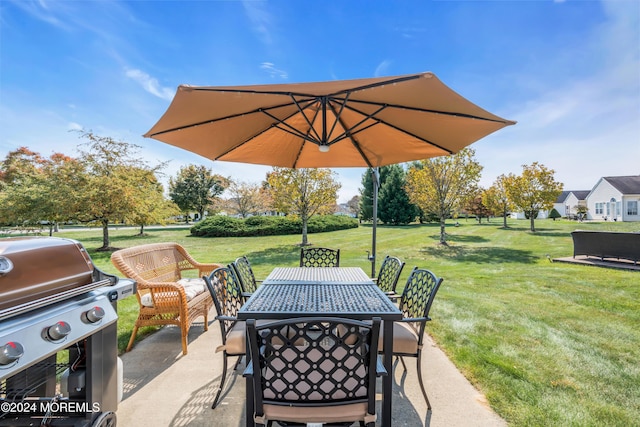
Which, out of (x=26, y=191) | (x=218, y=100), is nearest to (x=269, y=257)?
(x=218, y=100)

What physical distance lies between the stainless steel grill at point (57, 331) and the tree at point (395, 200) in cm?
2715

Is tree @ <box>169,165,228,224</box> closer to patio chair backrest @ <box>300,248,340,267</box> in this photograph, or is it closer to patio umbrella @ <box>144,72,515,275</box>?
patio chair backrest @ <box>300,248,340,267</box>

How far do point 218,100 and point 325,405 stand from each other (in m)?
2.34

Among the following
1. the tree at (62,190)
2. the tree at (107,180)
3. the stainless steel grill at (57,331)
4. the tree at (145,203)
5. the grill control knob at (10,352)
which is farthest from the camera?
the tree at (145,203)

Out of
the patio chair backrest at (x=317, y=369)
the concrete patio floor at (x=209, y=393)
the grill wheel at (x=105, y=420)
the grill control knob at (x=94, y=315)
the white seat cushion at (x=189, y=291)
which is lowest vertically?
the concrete patio floor at (x=209, y=393)

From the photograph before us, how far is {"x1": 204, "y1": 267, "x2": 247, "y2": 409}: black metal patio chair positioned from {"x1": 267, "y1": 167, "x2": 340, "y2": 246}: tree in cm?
986

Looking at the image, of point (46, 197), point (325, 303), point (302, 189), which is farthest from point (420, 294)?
point (46, 197)

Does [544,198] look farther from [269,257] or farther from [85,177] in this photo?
[85,177]

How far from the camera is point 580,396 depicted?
2.30m

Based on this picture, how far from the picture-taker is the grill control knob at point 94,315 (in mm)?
1396

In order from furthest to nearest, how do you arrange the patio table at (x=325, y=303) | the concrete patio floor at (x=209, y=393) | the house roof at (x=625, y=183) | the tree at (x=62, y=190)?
1. the house roof at (x=625, y=183)
2. the tree at (x=62, y=190)
3. the concrete patio floor at (x=209, y=393)
4. the patio table at (x=325, y=303)

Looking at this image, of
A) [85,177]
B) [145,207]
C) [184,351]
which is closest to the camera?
[184,351]

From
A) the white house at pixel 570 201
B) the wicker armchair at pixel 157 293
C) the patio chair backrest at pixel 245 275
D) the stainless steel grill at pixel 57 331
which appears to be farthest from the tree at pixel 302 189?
the white house at pixel 570 201

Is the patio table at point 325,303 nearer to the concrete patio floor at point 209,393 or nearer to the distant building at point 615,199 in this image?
the concrete patio floor at point 209,393
